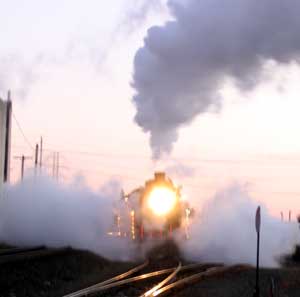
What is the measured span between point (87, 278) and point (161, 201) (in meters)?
11.3

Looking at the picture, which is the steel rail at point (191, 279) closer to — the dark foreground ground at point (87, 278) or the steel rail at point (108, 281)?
the dark foreground ground at point (87, 278)

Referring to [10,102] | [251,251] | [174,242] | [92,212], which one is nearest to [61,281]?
[174,242]

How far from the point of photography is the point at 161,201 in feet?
115

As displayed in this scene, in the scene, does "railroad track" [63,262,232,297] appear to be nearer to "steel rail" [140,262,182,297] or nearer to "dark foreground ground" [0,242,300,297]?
"steel rail" [140,262,182,297]

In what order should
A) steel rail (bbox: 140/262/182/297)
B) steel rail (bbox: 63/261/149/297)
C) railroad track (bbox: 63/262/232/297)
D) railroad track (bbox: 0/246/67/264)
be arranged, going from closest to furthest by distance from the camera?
steel rail (bbox: 63/261/149/297) → steel rail (bbox: 140/262/182/297) → railroad track (bbox: 63/262/232/297) → railroad track (bbox: 0/246/67/264)

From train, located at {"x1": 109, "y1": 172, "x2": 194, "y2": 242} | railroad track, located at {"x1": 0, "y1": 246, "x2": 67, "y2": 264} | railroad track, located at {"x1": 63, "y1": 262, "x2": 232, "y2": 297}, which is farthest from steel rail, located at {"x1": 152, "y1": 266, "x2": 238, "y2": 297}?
train, located at {"x1": 109, "y1": 172, "x2": 194, "y2": 242}

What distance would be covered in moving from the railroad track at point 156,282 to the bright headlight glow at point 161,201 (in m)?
6.12

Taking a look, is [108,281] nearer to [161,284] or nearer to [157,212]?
[161,284]

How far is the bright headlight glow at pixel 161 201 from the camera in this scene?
34.9 metres

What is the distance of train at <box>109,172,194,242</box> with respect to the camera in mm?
34844

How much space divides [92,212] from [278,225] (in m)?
11.5

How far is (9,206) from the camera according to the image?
44281 mm

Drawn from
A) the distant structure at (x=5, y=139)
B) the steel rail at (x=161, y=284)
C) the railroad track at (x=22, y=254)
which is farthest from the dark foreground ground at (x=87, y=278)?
the distant structure at (x=5, y=139)

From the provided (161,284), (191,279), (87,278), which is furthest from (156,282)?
(87,278)
